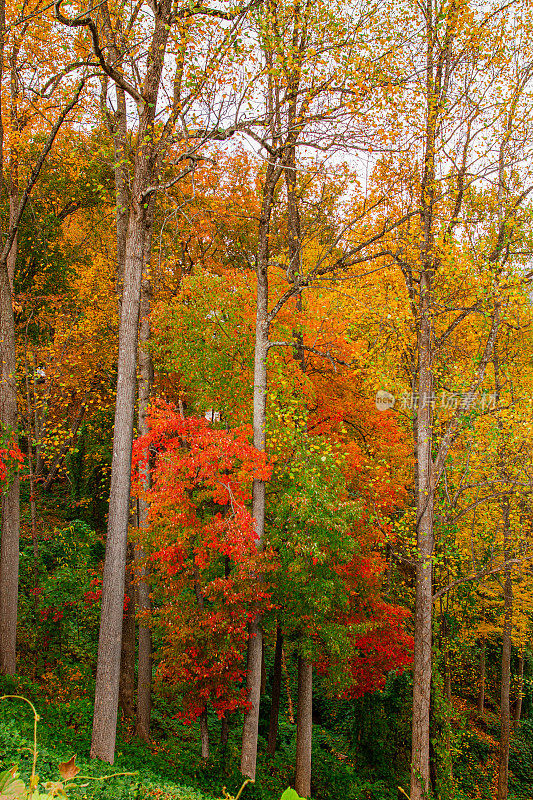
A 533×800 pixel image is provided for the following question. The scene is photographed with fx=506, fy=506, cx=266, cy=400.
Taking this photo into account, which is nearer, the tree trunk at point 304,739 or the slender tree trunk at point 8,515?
the slender tree trunk at point 8,515

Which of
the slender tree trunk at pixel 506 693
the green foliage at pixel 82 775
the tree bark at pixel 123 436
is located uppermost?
the tree bark at pixel 123 436

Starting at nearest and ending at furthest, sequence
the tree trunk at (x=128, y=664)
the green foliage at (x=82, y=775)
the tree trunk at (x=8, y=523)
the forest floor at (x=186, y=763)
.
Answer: the green foliage at (x=82, y=775) → the forest floor at (x=186, y=763) → the tree trunk at (x=8, y=523) → the tree trunk at (x=128, y=664)

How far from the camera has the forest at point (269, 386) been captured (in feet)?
23.4

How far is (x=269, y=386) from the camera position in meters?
10.2

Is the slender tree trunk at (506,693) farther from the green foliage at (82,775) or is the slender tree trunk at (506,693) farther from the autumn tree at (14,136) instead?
the autumn tree at (14,136)

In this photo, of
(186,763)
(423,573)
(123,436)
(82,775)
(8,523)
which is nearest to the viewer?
(82,775)

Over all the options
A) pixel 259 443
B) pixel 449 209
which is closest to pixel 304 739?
pixel 259 443

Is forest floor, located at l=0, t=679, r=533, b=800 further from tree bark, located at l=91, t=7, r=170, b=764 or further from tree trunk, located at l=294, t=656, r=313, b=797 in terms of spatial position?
tree bark, located at l=91, t=7, r=170, b=764

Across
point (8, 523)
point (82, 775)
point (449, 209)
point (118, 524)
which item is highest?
point (449, 209)

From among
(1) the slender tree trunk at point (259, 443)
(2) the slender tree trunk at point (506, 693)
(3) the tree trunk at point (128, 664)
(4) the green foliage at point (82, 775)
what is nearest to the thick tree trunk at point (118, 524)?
(4) the green foliage at point (82, 775)

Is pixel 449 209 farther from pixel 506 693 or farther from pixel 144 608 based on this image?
pixel 506 693

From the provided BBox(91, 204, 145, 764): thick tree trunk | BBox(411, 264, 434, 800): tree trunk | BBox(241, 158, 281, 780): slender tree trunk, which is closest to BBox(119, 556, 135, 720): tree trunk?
BBox(241, 158, 281, 780): slender tree trunk

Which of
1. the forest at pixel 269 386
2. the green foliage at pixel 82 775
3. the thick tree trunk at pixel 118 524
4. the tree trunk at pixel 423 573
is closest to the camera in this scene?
the green foliage at pixel 82 775

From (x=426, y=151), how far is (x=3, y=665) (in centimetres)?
1175
